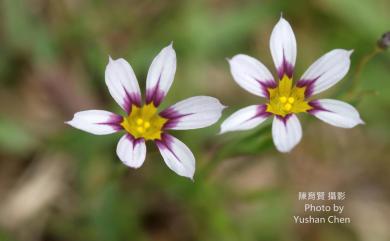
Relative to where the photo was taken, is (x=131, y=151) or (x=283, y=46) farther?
(x=283, y=46)

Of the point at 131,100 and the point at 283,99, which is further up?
the point at 283,99

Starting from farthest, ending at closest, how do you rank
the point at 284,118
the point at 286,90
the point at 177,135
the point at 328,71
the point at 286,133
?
the point at 177,135, the point at 286,90, the point at 328,71, the point at 284,118, the point at 286,133

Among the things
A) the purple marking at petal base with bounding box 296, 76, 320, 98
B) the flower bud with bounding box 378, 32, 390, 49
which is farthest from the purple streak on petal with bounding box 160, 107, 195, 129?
the flower bud with bounding box 378, 32, 390, 49

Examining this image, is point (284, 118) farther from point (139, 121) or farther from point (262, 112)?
point (139, 121)

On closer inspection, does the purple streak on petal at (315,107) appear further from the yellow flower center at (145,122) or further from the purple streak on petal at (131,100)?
the purple streak on petal at (131,100)

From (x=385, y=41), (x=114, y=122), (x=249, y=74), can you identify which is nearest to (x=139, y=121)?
(x=114, y=122)

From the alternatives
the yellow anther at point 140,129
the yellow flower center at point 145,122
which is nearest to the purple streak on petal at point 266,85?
the yellow flower center at point 145,122

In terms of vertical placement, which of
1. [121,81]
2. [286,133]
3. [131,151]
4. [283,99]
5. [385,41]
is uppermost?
[385,41]
